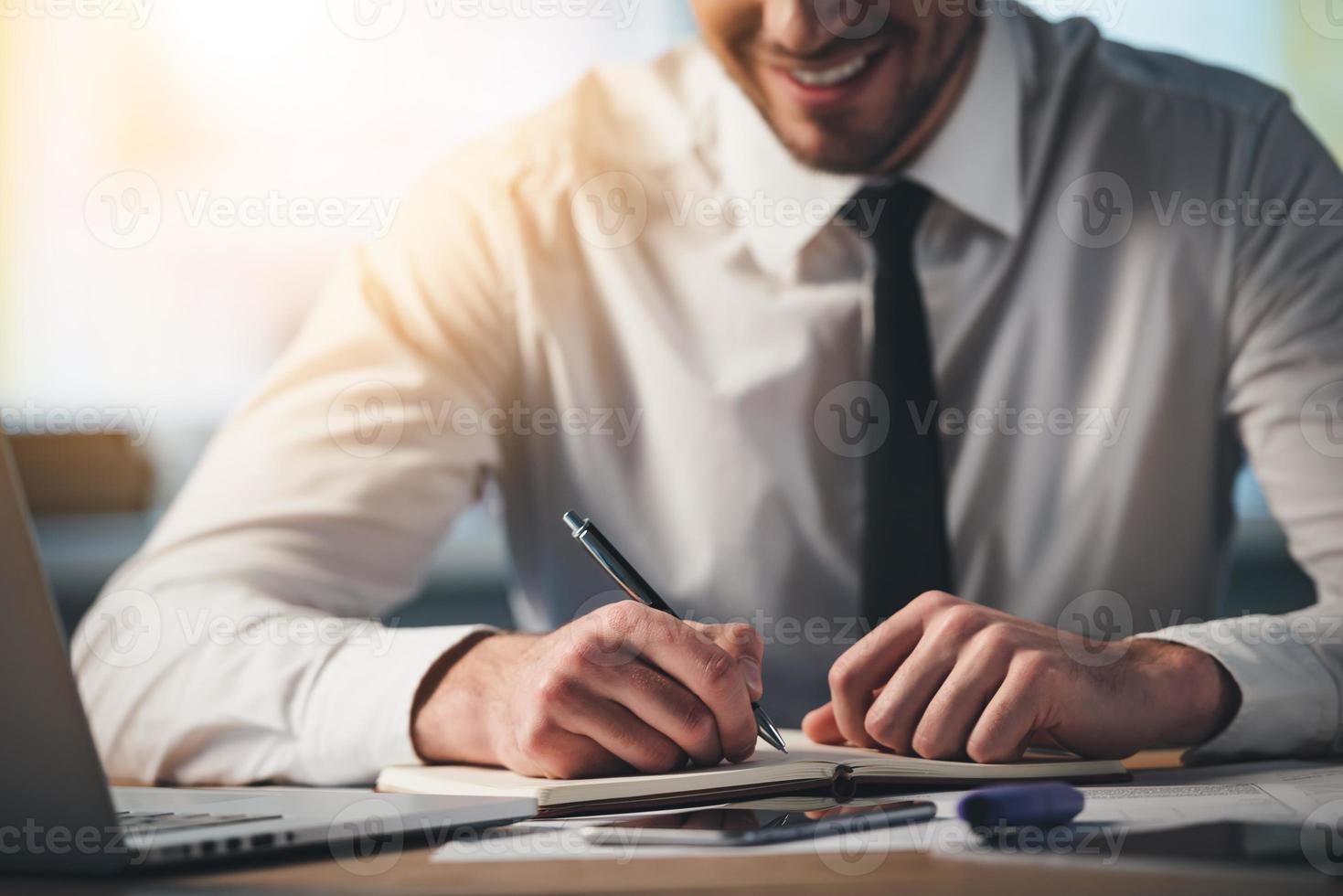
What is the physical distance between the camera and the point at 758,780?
538 millimetres

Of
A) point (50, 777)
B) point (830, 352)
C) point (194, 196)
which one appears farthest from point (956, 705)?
point (194, 196)

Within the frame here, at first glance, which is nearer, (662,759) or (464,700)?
(662,759)

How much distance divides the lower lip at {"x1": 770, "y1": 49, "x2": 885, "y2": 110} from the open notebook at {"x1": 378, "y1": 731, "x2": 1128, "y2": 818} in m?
0.87

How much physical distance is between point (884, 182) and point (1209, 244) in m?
0.39

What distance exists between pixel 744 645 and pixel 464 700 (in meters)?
0.23

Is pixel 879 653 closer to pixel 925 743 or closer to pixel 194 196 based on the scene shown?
pixel 925 743

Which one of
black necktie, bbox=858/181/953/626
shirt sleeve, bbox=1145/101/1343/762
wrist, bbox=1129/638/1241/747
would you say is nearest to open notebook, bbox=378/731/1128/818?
wrist, bbox=1129/638/1241/747

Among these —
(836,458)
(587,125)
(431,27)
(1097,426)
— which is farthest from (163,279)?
(1097,426)

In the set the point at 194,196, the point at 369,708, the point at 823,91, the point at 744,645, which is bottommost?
the point at 369,708

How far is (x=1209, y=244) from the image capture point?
1.26 metres

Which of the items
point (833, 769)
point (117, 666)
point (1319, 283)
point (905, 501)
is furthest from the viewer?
point (1319, 283)

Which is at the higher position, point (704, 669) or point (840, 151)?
point (840, 151)

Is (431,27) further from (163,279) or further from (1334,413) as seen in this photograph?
(1334,413)

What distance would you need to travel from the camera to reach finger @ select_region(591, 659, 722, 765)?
0.60m
